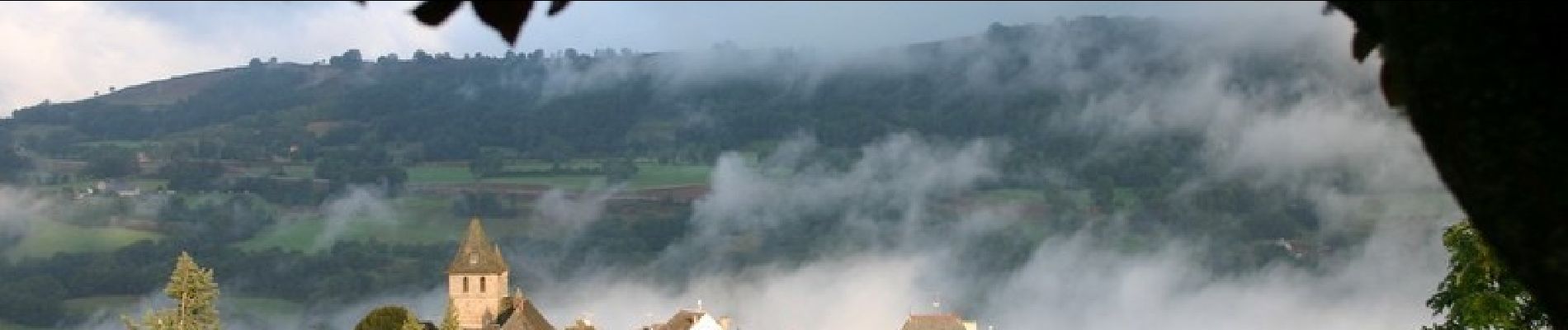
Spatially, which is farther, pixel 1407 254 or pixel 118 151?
pixel 118 151

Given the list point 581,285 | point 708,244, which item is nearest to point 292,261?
point 581,285

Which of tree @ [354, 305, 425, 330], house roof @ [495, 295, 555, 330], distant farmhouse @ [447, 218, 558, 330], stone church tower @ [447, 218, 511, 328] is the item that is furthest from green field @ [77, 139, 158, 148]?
tree @ [354, 305, 425, 330]

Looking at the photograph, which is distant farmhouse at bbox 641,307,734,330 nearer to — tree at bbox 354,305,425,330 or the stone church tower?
the stone church tower

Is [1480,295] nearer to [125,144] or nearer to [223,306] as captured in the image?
[223,306]

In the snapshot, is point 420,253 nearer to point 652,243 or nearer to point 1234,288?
point 652,243

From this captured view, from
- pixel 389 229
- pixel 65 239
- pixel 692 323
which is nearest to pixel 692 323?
pixel 692 323

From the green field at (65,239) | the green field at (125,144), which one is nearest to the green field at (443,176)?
the green field at (125,144)

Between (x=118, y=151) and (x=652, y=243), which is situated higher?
(x=118, y=151)
